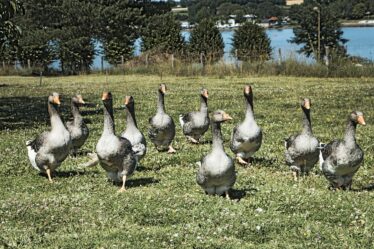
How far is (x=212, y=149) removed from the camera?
9047 millimetres

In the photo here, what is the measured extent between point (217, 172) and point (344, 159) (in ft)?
6.31

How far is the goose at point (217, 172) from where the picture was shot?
8773mm

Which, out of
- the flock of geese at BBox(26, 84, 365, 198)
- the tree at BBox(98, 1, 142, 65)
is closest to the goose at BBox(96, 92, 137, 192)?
the flock of geese at BBox(26, 84, 365, 198)

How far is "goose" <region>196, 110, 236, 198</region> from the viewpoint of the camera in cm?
877

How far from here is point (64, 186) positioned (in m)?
10.1

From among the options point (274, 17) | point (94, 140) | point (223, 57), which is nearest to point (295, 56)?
point (223, 57)

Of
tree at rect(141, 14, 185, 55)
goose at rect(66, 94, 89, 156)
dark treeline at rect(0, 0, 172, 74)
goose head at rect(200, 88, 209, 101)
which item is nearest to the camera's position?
goose at rect(66, 94, 89, 156)

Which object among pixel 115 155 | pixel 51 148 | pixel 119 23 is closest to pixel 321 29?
pixel 119 23

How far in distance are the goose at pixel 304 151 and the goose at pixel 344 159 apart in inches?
28.2

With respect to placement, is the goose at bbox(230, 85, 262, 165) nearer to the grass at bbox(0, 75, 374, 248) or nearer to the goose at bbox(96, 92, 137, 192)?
the grass at bbox(0, 75, 374, 248)

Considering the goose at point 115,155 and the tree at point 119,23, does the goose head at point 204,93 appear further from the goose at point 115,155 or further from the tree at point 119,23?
the tree at point 119,23

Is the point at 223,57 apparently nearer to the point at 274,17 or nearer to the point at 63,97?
the point at 63,97

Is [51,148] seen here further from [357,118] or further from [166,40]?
[166,40]

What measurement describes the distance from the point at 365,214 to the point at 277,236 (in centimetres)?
146
